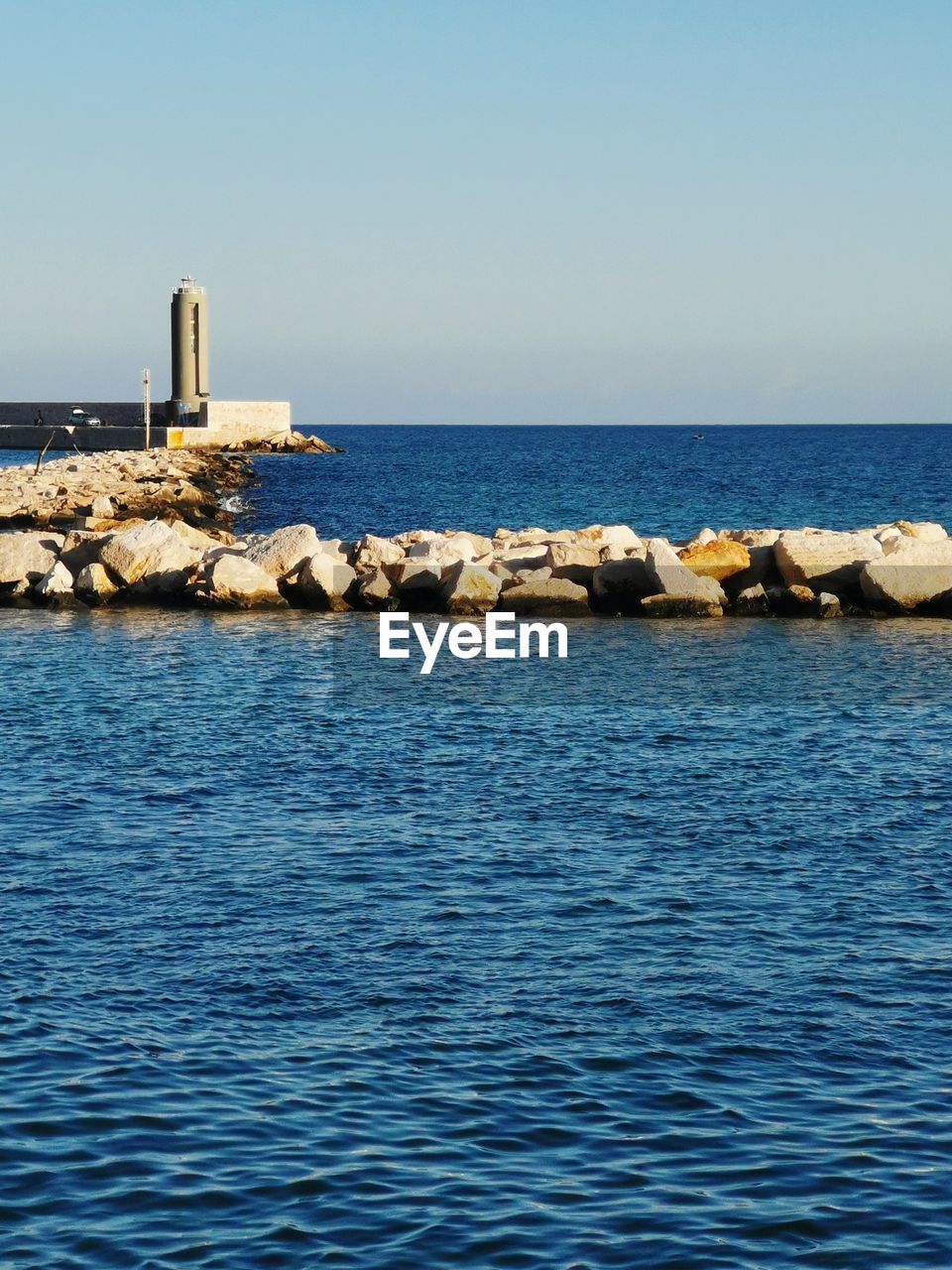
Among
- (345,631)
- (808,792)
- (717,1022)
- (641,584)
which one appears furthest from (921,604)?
(717,1022)

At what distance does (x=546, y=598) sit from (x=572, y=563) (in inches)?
65.8

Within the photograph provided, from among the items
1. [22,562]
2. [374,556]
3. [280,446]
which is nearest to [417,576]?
[374,556]

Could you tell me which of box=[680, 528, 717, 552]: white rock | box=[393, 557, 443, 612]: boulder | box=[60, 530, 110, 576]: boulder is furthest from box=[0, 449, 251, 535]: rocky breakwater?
box=[680, 528, 717, 552]: white rock

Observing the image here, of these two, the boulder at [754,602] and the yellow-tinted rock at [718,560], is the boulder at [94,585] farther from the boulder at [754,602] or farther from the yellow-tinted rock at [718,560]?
the boulder at [754,602]

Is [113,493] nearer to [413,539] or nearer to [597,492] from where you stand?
[413,539]

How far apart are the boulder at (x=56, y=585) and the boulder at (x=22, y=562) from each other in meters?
0.68

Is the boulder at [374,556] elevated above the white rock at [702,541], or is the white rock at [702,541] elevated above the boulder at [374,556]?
the white rock at [702,541]

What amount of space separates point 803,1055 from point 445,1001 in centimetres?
256

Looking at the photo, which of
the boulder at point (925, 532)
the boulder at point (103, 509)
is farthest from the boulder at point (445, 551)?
the boulder at point (103, 509)

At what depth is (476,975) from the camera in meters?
12.1

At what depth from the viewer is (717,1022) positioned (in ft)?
36.6

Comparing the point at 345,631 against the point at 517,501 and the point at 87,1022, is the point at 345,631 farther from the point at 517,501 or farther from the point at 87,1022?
the point at 517,501

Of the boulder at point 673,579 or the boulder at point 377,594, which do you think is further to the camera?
the boulder at point 377,594

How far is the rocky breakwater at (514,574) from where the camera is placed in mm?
32781
